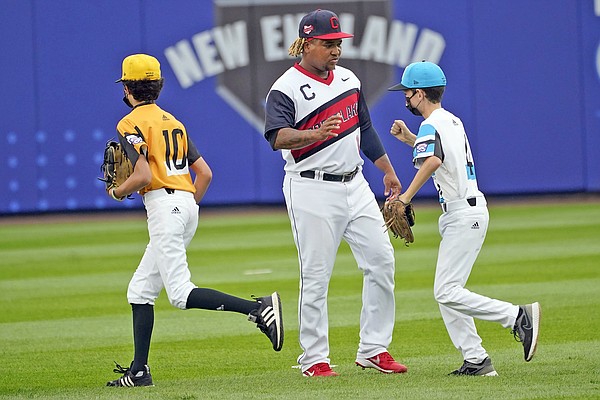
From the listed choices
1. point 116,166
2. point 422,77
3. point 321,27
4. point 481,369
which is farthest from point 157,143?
point 481,369

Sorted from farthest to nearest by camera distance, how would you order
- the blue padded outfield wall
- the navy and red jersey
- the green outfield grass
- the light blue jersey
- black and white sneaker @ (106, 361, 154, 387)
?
the blue padded outfield wall → the navy and red jersey → black and white sneaker @ (106, 361, 154, 387) → the light blue jersey → the green outfield grass

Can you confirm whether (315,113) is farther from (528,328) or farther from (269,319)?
(528,328)

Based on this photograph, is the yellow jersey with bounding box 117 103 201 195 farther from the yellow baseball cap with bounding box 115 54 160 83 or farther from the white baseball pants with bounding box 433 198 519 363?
the white baseball pants with bounding box 433 198 519 363

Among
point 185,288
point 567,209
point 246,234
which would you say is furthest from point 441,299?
point 567,209

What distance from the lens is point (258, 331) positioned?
9.07 meters

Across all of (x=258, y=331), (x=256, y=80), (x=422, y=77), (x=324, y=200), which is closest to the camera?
(x=422, y=77)

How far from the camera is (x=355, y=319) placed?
30.7 feet

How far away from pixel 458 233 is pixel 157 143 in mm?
1764

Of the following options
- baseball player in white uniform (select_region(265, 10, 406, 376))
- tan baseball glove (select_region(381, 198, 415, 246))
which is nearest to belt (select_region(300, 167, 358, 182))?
baseball player in white uniform (select_region(265, 10, 406, 376))

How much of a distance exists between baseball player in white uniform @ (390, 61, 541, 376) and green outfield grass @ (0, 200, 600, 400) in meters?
0.25

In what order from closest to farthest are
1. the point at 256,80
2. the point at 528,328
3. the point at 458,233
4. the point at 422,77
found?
the point at 528,328 → the point at 458,233 → the point at 422,77 → the point at 256,80

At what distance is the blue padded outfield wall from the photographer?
21.1m

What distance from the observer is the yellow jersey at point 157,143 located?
6527 millimetres

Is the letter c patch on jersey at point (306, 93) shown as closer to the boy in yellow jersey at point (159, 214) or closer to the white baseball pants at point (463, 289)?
the boy in yellow jersey at point (159, 214)
